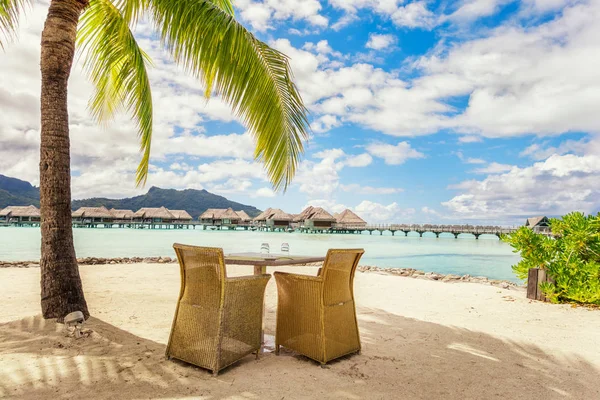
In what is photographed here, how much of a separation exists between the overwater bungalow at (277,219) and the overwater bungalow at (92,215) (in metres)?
21.9

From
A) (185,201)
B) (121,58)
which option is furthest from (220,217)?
(185,201)

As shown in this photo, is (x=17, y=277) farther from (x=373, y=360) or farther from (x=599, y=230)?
(x=599, y=230)

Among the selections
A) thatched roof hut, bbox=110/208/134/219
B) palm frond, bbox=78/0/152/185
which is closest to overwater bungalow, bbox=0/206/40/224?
thatched roof hut, bbox=110/208/134/219

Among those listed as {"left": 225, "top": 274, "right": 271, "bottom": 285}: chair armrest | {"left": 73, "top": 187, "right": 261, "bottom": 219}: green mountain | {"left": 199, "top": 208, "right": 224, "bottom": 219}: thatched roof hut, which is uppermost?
{"left": 73, "top": 187, "right": 261, "bottom": 219}: green mountain

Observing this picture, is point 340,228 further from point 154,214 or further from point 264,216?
point 154,214

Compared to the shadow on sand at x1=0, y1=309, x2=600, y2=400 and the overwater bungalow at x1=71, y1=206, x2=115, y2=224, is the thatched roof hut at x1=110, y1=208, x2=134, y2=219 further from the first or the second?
the shadow on sand at x1=0, y1=309, x2=600, y2=400

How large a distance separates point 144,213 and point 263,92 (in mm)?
53556

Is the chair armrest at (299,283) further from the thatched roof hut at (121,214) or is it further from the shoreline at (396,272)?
the thatched roof hut at (121,214)

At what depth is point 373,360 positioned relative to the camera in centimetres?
285

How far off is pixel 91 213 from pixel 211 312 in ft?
179

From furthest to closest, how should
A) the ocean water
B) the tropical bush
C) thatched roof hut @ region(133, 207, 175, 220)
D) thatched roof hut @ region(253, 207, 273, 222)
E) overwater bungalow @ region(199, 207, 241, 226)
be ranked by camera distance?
overwater bungalow @ region(199, 207, 241, 226) < thatched roof hut @ region(253, 207, 273, 222) < thatched roof hut @ region(133, 207, 175, 220) < the ocean water < the tropical bush

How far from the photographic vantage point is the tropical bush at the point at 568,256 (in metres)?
4.79

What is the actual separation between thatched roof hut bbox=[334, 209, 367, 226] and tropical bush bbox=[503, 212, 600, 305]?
43.7 meters

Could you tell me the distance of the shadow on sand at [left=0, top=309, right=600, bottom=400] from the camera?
2.26m
